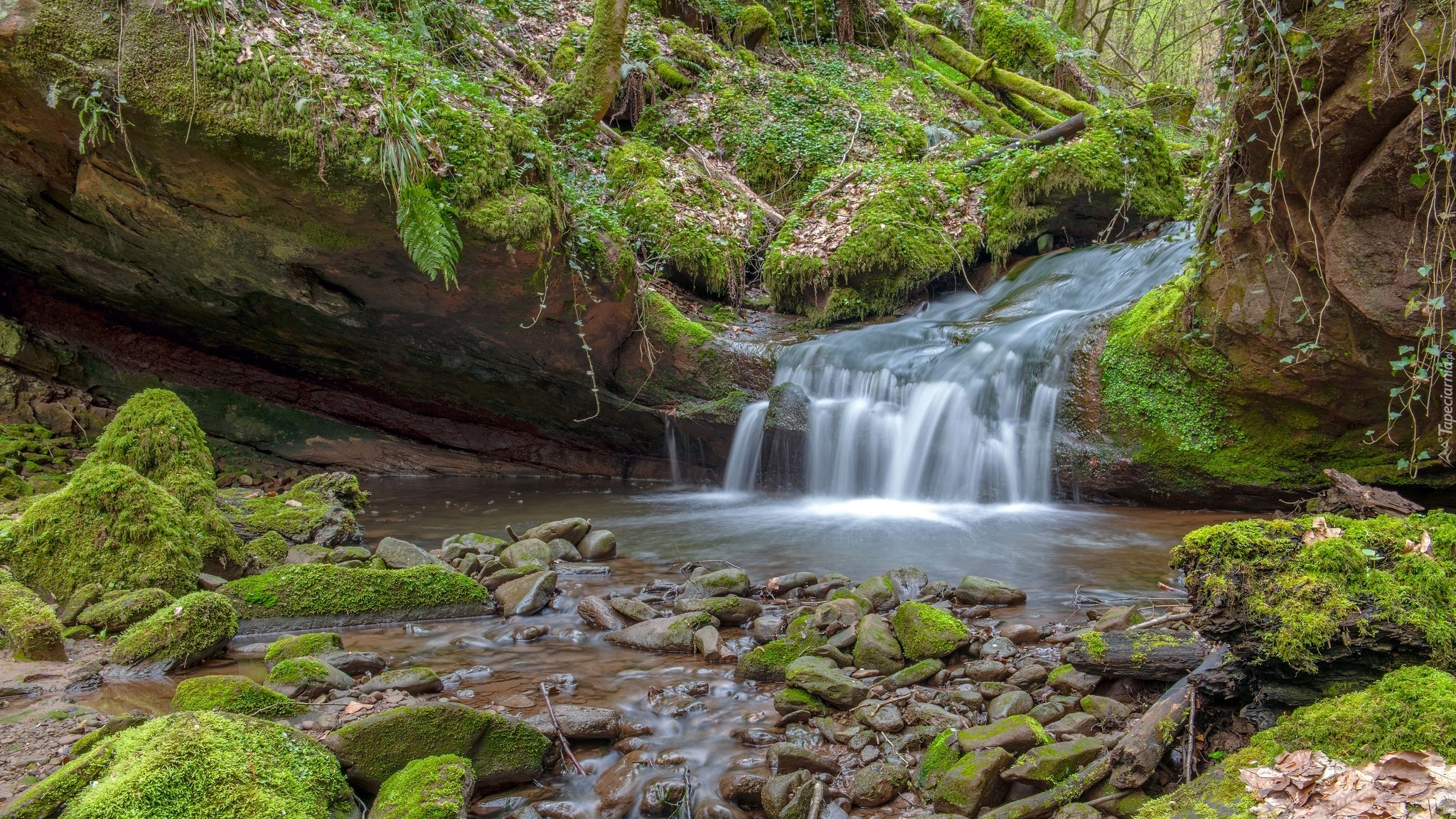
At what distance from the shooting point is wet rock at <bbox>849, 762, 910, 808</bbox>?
8.28 feet

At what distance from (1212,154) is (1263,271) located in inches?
37.1

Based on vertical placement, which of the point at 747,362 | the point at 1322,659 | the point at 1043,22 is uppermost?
the point at 1043,22

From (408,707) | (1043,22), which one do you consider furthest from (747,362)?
(1043,22)

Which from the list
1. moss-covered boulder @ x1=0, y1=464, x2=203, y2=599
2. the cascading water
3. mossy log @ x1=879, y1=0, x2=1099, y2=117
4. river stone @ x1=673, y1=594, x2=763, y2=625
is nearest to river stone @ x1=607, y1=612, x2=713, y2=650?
river stone @ x1=673, y1=594, x2=763, y2=625

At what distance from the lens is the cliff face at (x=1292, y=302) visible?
13.4 ft

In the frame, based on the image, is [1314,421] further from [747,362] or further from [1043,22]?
[1043,22]

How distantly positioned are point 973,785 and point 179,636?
3.34 m

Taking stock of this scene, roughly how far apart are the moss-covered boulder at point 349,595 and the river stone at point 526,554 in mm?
760

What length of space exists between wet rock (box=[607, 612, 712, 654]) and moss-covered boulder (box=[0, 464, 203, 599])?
2.38m

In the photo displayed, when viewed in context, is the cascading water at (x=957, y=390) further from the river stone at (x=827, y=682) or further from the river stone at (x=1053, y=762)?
the river stone at (x=1053, y=762)

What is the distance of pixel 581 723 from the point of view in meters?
2.94

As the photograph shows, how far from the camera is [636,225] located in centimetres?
977

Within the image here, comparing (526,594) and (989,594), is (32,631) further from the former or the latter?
(989,594)

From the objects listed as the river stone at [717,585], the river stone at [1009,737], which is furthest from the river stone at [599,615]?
the river stone at [1009,737]
